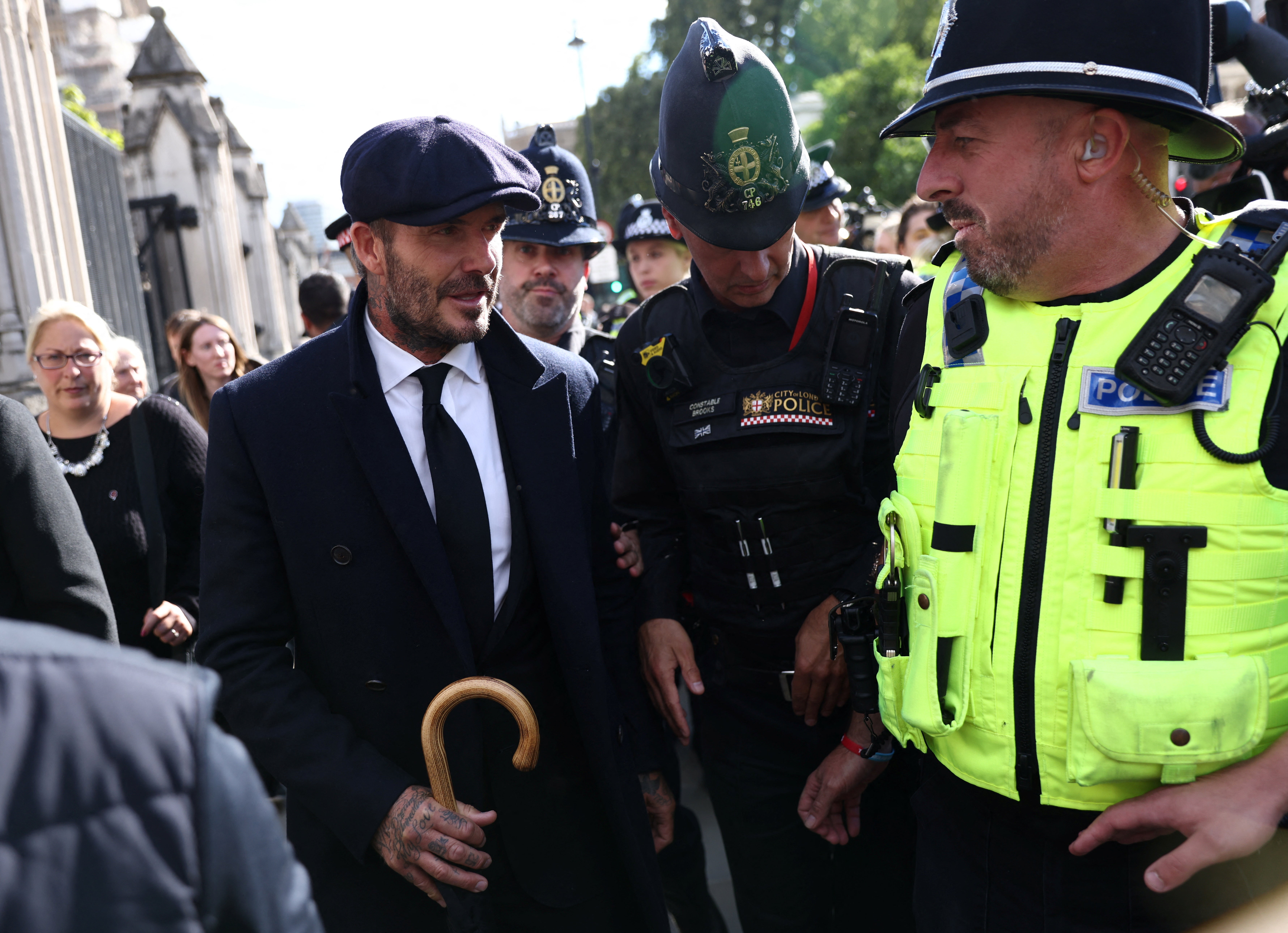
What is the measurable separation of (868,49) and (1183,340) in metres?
42.6

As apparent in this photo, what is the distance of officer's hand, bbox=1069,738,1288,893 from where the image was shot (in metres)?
1.51

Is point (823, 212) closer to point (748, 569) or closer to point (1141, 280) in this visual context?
point (748, 569)

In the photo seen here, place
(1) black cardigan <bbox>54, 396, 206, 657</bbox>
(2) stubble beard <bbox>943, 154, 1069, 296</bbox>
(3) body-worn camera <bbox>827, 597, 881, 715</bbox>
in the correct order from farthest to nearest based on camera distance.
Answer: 1. (1) black cardigan <bbox>54, 396, 206, 657</bbox>
2. (3) body-worn camera <bbox>827, 597, 881, 715</bbox>
3. (2) stubble beard <bbox>943, 154, 1069, 296</bbox>

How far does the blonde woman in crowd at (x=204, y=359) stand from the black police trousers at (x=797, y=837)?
3745 millimetres

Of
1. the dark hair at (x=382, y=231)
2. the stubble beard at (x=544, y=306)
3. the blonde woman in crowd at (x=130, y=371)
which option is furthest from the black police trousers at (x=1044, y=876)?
the blonde woman in crowd at (x=130, y=371)

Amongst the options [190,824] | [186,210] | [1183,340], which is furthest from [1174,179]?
[186,210]

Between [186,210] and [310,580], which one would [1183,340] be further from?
[186,210]

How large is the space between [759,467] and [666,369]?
0.39m

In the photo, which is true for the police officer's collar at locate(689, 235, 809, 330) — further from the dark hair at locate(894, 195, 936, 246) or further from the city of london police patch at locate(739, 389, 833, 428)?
the dark hair at locate(894, 195, 936, 246)

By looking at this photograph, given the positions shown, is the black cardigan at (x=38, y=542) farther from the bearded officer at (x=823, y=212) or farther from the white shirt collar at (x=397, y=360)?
the bearded officer at (x=823, y=212)

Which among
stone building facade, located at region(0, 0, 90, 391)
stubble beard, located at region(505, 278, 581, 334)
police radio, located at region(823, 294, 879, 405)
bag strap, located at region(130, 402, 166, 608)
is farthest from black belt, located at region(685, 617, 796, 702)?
stone building facade, located at region(0, 0, 90, 391)

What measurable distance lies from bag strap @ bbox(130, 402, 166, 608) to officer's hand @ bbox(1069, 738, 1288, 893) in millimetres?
3597

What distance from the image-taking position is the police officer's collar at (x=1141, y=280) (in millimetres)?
1710

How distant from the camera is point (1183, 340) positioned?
5.10ft
